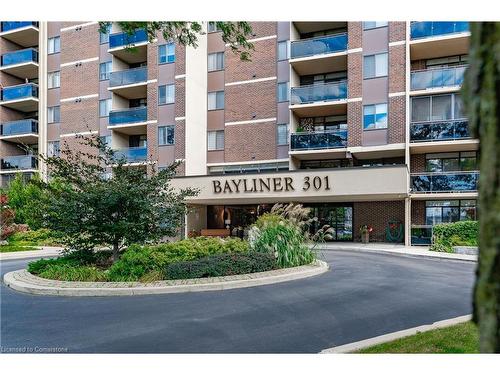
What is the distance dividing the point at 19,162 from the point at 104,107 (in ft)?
34.9

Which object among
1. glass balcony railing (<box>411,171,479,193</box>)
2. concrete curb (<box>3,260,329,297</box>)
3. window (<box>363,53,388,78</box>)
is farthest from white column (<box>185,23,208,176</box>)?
concrete curb (<box>3,260,329,297</box>)

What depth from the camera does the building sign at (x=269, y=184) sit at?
67.1 feet

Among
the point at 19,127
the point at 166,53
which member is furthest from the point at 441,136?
the point at 19,127

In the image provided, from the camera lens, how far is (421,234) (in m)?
21.4

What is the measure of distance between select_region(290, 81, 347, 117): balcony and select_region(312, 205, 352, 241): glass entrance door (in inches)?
254

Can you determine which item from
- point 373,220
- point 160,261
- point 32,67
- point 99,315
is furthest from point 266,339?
point 32,67

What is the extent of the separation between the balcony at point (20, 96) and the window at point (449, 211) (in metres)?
33.5

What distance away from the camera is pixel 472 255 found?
16406mm

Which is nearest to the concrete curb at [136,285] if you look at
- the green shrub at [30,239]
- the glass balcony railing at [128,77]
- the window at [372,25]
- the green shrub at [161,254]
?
the green shrub at [161,254]

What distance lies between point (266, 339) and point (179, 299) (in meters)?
3.30

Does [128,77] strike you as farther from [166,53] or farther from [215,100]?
[215,100]

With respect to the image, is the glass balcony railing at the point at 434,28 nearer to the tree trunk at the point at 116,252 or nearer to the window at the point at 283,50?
the window at the point at 283,50

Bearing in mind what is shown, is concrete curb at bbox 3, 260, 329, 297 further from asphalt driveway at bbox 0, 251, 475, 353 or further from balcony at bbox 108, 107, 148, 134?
balcony at bbox 108, 107, 148, 134

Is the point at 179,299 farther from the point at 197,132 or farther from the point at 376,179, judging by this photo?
the point at 197,132
